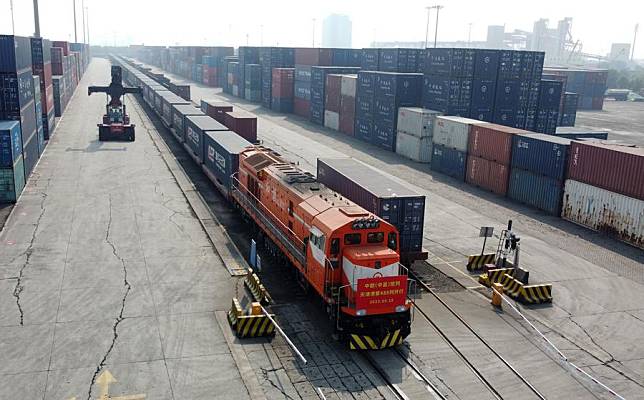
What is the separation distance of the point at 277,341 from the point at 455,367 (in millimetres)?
5613

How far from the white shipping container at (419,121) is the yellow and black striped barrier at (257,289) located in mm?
30576

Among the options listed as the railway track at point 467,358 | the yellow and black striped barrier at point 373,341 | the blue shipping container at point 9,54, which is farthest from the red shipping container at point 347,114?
the yellow and black striped barrier at point 373,341

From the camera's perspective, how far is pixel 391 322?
17.4m

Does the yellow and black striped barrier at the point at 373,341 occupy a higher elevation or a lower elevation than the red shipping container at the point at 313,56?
lower

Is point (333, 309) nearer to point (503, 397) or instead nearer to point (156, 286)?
point (503, 397)

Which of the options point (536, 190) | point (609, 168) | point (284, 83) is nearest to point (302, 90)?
point (284, 83)

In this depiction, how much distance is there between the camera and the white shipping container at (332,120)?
6850 centimetres

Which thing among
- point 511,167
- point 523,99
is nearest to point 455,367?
point 511,167

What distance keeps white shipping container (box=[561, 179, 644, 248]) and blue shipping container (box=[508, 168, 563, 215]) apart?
64cm

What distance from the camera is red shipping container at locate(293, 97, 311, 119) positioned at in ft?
263

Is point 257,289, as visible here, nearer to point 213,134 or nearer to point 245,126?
point 213,134

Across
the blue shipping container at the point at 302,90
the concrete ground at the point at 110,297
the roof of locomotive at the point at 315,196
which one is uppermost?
the blue shipping container at the point at 302,90

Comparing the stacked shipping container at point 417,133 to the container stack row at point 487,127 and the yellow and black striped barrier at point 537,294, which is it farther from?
the yellow and black striped barrier at point 537,294

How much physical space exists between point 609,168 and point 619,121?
67.5 meters
